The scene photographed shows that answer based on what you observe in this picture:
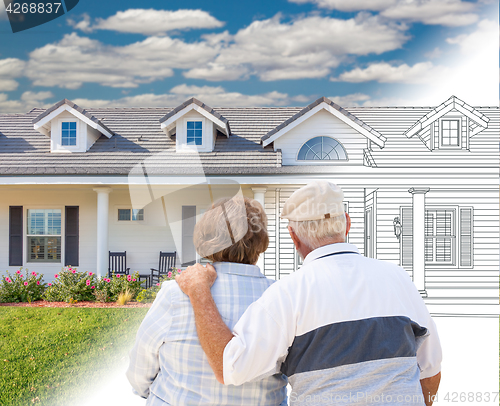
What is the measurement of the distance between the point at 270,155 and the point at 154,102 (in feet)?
9.53

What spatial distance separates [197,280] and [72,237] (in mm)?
6814

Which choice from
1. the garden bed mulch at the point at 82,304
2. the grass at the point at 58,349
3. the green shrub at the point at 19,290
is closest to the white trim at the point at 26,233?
the green shrub at the point at 19,290

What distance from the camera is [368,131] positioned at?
5.80m

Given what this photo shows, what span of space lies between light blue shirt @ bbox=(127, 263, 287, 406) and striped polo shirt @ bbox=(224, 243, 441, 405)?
160 millimetres

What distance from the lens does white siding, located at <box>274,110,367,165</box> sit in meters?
5.93

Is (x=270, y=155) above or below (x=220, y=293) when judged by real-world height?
above

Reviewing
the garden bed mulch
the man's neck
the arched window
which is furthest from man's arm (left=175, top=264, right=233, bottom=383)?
the arched window

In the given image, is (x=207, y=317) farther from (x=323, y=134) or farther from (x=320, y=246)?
(x=323, y=134)

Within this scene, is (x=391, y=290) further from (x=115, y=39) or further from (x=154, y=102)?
(x=115, y=39)

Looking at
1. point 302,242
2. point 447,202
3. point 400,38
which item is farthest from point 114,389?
point 447,202

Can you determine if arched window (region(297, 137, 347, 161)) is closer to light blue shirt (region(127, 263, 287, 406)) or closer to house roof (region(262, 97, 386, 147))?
house roof (region(262, 97, 386, 147))

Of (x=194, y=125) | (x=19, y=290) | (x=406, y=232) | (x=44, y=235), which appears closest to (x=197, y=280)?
(x=406, y=232)

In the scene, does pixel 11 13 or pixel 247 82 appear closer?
pixel 11 13

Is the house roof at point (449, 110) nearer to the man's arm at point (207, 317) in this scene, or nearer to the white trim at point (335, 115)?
the white trim at point (335, 115)
